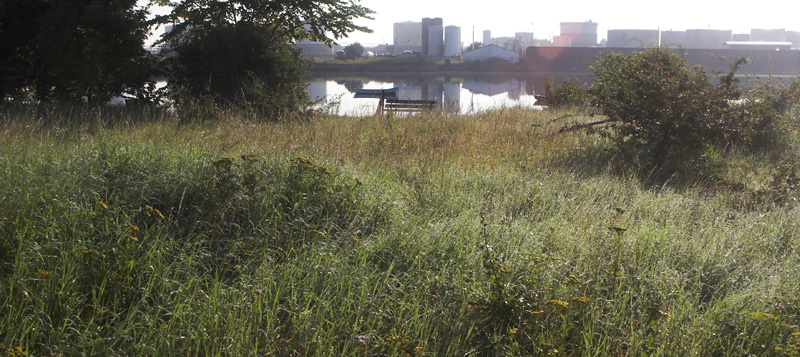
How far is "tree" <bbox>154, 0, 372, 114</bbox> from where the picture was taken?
1170 centimetres

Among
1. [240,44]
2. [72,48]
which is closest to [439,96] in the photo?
[240,44]

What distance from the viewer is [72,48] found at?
11156 millimetres

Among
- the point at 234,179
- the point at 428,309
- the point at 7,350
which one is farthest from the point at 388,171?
the point at 7,350

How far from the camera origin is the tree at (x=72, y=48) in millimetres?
11016

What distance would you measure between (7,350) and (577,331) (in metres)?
2.60

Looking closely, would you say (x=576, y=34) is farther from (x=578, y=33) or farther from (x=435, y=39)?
(x=435, y=39)

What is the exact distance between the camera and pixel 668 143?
757 centimetres

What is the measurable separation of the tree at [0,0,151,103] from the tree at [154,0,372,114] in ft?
2.46

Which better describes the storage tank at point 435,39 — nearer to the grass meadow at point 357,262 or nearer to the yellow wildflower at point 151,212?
the grass meadow at point 357,262

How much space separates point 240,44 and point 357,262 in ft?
30.6

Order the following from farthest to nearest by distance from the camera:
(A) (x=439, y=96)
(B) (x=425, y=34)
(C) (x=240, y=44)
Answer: (B) (x=425, y=34), (A) (x=439, y=96), (C) (x=240, y=44)

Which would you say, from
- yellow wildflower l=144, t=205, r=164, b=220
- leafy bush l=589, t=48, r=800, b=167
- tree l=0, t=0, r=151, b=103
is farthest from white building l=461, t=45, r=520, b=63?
yellow wildflower l=144, t=205, r=164, b=220

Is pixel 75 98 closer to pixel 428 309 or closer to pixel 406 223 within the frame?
pixel 406 223

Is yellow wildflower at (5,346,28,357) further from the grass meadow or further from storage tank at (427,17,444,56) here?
storage tank at (427,17,444,56)
